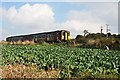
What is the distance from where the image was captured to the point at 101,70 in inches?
401

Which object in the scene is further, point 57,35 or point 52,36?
point 52,36

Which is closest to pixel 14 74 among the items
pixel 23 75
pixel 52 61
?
pixel 23 75

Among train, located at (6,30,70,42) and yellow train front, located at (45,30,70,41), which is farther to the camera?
train, located at (6,30,70,42)

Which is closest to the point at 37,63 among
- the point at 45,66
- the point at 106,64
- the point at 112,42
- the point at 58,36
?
the point at 45,66

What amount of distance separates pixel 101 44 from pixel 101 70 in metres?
28.0

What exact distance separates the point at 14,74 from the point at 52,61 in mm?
4700

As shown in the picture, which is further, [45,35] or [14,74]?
[45,35]

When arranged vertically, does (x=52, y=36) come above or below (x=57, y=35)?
below

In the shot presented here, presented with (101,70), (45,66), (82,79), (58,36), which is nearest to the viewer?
(82,79)

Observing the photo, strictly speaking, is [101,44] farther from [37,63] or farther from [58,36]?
[37,63]

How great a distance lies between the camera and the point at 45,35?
44.0 meters

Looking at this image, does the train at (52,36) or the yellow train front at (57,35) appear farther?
the train at (52,36)

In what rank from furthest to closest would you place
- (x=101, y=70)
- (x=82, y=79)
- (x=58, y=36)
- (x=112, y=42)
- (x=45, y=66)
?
(x=58, y=36) < (x=112, y=42) < (x=45, y=66) < (x=101, y=70) < (x=82, y=79)

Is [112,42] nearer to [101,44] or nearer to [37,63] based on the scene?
[101,44]
